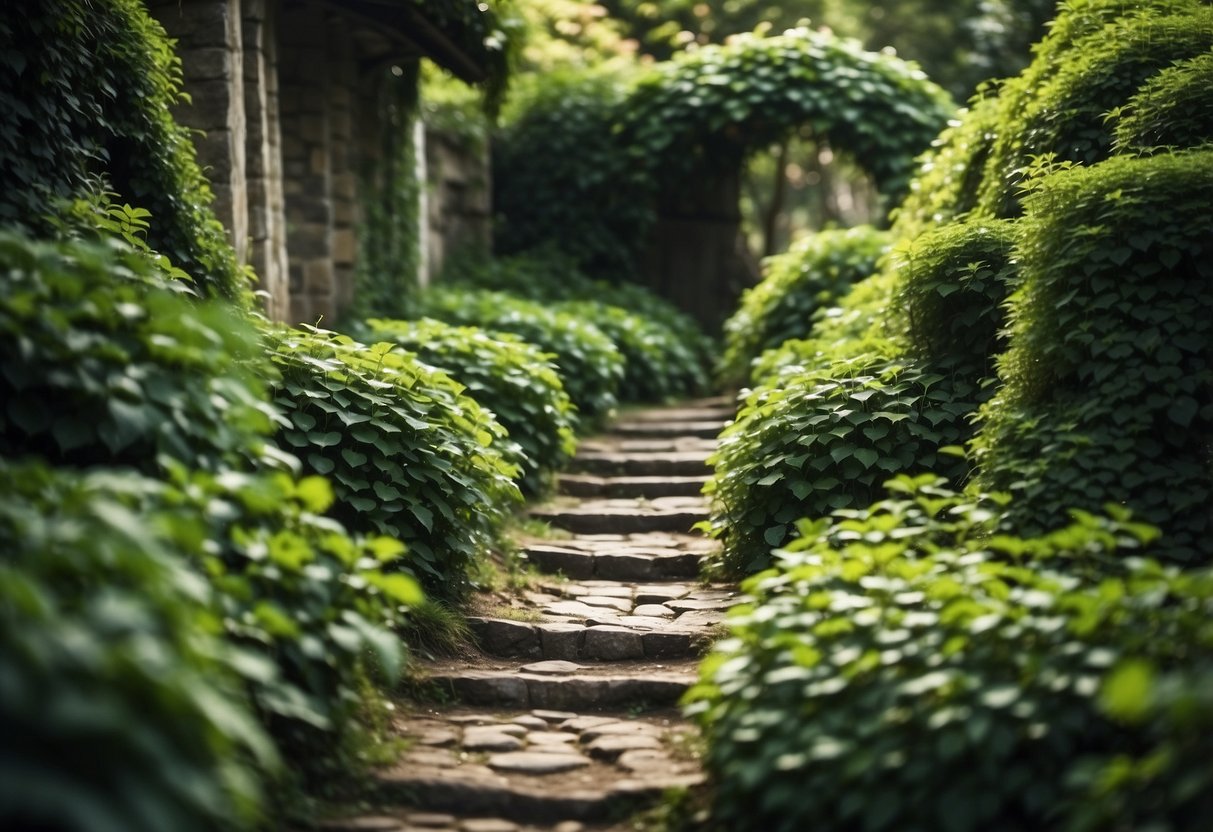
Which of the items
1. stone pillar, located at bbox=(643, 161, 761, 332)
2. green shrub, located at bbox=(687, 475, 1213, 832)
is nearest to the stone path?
green shrub, located at bbox=(687, 475, 1213, 832)

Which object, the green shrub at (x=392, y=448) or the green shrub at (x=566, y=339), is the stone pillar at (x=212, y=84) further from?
the green shrub at (x=566, y=339)

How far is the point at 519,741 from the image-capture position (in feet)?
→ 13.0

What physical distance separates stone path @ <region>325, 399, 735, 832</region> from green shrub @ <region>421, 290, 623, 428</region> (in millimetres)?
1078

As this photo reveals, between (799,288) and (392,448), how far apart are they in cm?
481

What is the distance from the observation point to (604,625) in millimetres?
4891

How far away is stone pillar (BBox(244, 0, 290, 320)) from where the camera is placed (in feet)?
22.0

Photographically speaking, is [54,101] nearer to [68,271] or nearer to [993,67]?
[68,271]

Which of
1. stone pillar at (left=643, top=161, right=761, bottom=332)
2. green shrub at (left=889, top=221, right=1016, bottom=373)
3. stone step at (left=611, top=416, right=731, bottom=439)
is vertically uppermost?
stone pillar at (left=643, top=161, right=761, bottom=332)

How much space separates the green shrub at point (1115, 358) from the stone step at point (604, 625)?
53.8 inches

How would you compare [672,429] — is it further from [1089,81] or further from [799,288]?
Answer: [1089,81]

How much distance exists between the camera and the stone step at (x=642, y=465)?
7.23 metres

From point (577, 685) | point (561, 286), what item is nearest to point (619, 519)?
point (577, 685)

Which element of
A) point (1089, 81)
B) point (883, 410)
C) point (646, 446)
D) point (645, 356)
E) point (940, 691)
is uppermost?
point (1089, 81)

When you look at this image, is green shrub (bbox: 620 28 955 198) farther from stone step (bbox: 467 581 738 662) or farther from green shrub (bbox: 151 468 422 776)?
green shrub (bbox: 151 468 422 776)
